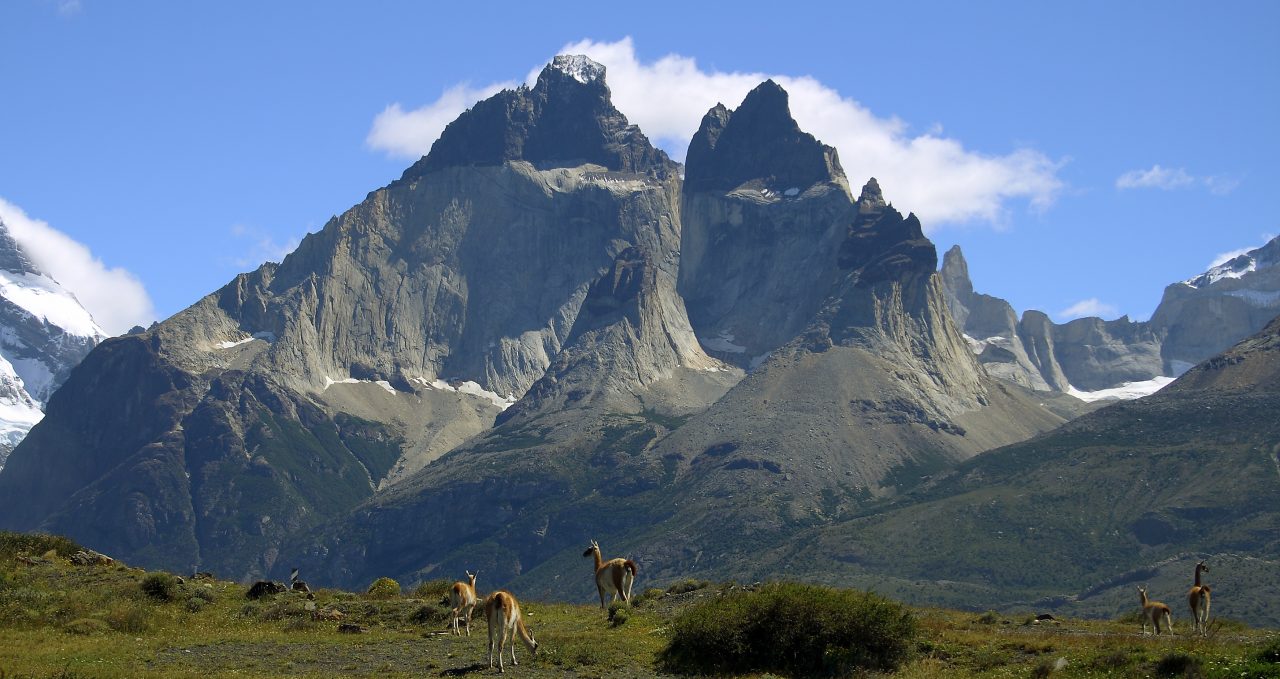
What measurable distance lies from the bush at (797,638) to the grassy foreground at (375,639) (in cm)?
119

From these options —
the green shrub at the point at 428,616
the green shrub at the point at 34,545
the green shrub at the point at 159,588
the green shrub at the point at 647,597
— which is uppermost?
the green shrub at the point at 34,545

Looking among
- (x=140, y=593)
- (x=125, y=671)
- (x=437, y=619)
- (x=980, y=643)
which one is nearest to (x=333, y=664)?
(x=125, y=671)

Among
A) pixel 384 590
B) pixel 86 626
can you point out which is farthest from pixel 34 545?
pixel 86 626

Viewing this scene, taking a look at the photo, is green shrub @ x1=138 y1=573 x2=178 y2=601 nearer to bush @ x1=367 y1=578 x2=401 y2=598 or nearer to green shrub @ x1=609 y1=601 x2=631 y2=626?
bush @ x1=367 y1=578 x2=401 y2=598

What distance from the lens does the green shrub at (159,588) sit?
61.8 meters

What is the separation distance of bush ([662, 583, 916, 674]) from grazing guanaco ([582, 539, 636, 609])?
11.6 metres

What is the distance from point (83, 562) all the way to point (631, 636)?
29.3 m

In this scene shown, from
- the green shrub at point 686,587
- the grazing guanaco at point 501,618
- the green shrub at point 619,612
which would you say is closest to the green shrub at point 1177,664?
the grazing guanaco at point 501,618

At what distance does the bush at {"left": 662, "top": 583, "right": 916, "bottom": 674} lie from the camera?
163ft

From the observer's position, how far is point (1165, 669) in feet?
153

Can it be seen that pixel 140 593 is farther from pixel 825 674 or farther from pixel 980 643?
pixel 980 643

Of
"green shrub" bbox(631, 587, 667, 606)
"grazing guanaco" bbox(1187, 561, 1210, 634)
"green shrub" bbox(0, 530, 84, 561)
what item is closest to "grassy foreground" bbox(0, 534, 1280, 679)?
"green shrub" bbox(631, 587, 667, 606)

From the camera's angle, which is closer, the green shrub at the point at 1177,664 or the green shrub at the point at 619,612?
the green shrub at the point at 1177,664

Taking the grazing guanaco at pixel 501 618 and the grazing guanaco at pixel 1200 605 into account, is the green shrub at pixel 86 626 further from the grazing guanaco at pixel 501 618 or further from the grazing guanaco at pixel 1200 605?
the grazing guanaco at pixel 1200 605
